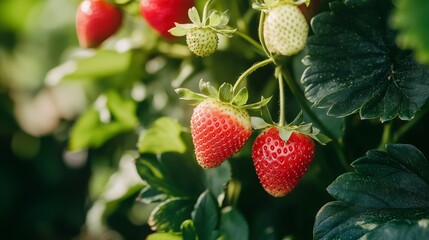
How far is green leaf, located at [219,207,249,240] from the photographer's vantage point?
0.97 metres

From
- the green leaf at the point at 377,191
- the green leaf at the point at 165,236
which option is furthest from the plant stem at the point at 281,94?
the green leaf at the point at 165,236

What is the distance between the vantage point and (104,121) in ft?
4.39

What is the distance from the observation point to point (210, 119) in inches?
35.0

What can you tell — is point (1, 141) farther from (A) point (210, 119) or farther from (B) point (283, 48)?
(B) point (283, 48)

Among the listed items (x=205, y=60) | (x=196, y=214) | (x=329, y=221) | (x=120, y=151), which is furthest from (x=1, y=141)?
(x=329, y=221)

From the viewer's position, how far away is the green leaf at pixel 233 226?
0.97m

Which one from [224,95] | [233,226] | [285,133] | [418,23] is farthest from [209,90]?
[418,23]

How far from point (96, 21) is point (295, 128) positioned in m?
0.44

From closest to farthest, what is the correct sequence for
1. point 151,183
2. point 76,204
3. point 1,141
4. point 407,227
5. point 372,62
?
point 407,227, point 372,62, point 151,183, point 76,204, point 1,141

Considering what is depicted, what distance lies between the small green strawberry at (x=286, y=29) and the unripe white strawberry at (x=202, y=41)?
0.09m

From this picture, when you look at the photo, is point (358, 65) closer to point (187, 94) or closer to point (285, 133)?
point (285, 133)

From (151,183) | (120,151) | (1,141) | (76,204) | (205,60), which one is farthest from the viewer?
(1,141)

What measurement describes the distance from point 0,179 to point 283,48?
135cm

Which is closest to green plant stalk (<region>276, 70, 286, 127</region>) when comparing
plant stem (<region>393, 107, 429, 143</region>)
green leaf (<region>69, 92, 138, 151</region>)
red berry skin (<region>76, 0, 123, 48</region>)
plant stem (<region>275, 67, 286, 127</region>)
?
plant stem (<region>275, 67, 286, 127</region>)
